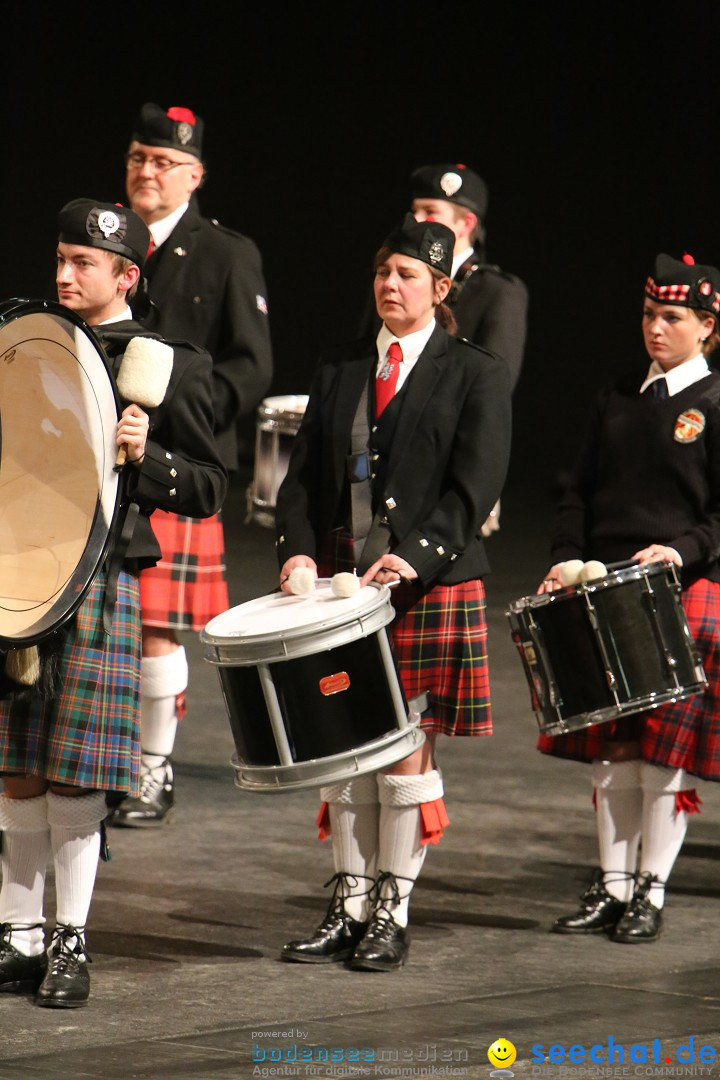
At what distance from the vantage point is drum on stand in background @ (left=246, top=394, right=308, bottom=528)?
→ 195 inches

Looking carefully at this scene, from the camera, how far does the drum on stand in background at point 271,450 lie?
4.95 meters

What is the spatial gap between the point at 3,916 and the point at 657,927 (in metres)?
1.36

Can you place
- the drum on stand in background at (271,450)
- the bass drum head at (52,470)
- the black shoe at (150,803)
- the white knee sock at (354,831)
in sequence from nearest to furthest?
the bass drum head at (52,470)
the white knee sock at (354,831)
the black shoe at (150,803)
the drum on stand in background at (271,450)

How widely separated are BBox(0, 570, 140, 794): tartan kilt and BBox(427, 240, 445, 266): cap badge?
0.91 meters

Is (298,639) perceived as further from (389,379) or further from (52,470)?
(389,379)

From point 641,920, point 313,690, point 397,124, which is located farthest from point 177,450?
point 397,124

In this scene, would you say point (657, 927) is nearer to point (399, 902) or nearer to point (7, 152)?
point (399, 902)

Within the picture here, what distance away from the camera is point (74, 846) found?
3.20 metres

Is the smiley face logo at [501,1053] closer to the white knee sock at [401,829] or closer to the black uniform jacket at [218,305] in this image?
the white knee sock at [401,829]

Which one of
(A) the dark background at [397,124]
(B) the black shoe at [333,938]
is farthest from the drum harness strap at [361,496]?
(A) the dark background at [397,124]

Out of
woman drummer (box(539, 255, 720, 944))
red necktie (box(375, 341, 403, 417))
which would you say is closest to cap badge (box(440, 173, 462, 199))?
woman drummer (box(539, 255, 720, 944))

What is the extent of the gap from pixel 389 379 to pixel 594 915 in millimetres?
1223

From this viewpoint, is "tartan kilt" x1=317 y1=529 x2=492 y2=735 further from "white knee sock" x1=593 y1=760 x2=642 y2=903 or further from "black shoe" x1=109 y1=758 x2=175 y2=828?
"black shoe" x1=109 y1=758 x2=175 y2=828

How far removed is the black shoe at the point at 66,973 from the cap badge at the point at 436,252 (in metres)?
1.47
